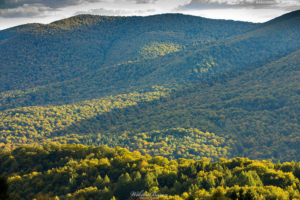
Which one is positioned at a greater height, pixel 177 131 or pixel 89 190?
pixel 89 190

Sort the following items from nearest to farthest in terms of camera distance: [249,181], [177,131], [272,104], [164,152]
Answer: [249,181]
[164,152]
[177,131]
[272,104]

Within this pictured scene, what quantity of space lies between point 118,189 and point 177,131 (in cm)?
12064

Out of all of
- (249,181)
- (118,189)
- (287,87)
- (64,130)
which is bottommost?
(64,130)

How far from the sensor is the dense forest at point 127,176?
4978cm

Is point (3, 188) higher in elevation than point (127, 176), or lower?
higher

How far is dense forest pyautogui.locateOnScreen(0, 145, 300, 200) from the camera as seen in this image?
1960 inches

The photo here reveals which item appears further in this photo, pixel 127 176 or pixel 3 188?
pixel 127 176

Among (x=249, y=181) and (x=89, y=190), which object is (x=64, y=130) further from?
(x=249, y=181)

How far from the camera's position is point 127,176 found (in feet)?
192

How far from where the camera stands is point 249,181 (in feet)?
154

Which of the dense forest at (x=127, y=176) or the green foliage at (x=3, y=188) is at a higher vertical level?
the green foliage at (x=3, y=188)

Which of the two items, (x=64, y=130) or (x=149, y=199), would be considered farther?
(x=64, y=130)

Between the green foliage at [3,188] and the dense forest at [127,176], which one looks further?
the dense forest at [127,176]

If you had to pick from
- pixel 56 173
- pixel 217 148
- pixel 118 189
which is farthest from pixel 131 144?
pixel 118 189
